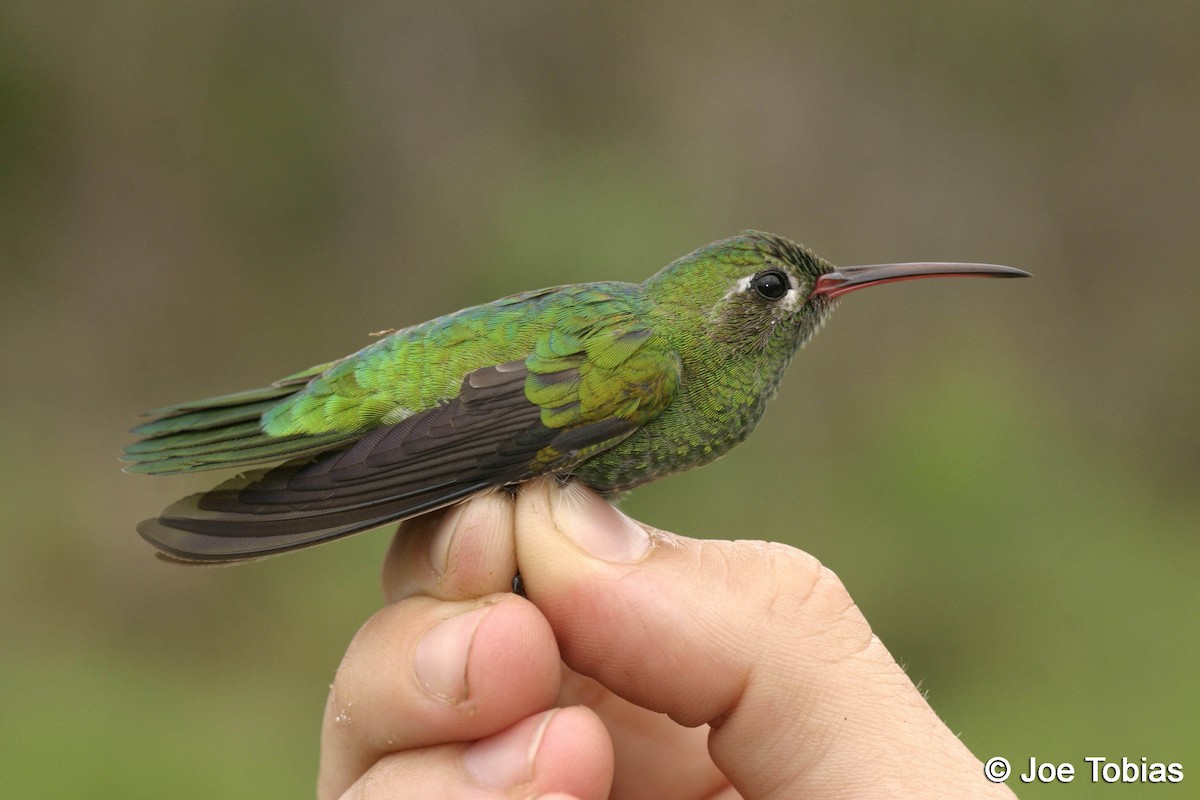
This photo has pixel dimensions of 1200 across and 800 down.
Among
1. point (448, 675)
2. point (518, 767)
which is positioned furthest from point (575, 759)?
point (448, 675)

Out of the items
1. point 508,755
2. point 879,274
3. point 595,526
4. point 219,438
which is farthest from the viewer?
point 879,274

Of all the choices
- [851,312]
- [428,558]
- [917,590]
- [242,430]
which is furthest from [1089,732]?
[242,430]

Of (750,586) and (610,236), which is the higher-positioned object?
(610,236)

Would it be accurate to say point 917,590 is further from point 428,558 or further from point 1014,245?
point 428,558

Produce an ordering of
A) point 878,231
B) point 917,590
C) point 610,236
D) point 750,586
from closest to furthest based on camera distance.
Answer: point 750,586
point 917,590
point 610,236
point 878,231

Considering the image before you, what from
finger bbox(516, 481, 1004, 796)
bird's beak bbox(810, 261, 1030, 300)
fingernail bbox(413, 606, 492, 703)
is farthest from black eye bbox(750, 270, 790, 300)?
fingernail bbox(413, 606, 492, 703)

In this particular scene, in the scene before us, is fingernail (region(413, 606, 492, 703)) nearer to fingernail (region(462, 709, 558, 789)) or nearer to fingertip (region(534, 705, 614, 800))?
fingernail (region(462, 709, 558, 789))

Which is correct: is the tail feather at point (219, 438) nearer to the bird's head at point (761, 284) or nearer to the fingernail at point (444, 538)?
the fingernail at point (444, 538)

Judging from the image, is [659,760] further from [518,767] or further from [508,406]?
[508,406]
